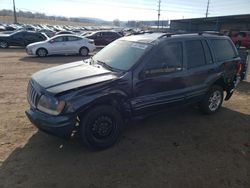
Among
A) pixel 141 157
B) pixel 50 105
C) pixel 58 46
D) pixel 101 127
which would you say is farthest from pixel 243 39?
pixel 50 105

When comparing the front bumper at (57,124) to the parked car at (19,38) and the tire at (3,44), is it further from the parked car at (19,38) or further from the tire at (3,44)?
the tire at (3,44)

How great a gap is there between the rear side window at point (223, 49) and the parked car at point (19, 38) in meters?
16.4

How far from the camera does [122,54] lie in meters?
4.62

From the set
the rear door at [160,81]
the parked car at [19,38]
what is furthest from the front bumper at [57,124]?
the parked car at [19,38]

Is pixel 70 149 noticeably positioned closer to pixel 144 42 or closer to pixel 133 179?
pixel 133 179

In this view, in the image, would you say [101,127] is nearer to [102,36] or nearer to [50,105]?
[50,105]

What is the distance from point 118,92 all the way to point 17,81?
228 inches

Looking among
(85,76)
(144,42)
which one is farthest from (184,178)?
(144,42)

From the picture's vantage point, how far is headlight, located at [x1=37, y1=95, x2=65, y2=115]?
352cm

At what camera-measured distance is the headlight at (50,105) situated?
11.5 feet

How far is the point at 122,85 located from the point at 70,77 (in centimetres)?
86

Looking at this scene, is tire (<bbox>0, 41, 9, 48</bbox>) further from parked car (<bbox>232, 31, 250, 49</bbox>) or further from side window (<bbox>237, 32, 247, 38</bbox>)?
side window (<bbox>237, 32, 247, 38</bbox>)

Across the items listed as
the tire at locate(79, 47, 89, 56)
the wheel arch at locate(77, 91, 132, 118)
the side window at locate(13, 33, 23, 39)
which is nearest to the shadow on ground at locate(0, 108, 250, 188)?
the wheel arch at locate(77, 91, 132, 118)

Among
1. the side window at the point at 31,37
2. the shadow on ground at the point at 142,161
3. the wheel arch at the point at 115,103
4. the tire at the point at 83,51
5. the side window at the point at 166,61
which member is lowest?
the shadow on ground at the point at 142,161
